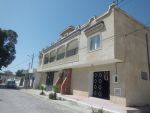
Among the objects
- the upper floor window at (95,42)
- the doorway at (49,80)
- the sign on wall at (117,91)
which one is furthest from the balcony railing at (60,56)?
the sign on wall at (117,91)

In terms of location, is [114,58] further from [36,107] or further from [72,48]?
[72,48]

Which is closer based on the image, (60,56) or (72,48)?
(72,48)

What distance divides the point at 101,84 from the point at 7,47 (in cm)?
3372

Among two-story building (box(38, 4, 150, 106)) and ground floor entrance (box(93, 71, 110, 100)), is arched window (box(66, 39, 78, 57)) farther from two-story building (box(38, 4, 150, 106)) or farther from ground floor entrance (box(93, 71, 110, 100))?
ground floor entrance (box(93, 71, 110, 100))

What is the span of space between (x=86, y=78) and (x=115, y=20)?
7234 millimetres

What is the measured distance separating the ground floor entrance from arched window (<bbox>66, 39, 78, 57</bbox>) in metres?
3.69

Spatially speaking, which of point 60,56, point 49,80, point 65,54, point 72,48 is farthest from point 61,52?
point 49,80

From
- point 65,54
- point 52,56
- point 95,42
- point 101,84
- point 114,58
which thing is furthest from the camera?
point 52,56

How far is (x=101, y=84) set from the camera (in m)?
17.0

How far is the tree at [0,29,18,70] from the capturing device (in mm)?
40100

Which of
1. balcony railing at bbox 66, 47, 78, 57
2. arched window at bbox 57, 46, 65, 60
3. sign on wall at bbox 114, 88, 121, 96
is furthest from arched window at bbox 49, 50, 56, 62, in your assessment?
sign on wall at bbox 114, 88, 121, 96

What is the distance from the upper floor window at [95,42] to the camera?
14.8 m

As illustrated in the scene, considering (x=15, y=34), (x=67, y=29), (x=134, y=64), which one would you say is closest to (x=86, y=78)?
(x=134, y=64)

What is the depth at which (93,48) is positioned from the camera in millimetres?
15445
